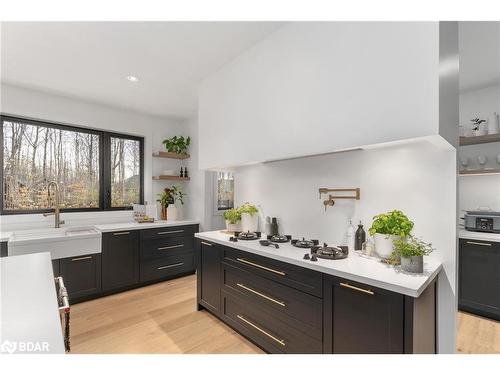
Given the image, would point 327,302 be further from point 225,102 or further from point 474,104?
point 474,104

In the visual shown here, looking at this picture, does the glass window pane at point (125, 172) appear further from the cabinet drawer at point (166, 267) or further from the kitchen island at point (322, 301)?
the kitchen island at point (322, 301)

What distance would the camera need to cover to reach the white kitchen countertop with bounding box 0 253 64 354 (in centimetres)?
69

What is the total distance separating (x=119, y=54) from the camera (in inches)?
89.9

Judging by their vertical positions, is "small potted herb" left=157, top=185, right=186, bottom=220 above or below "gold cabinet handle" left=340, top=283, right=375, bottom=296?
above

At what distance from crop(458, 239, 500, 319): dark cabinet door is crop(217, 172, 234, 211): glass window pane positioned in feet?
10.9

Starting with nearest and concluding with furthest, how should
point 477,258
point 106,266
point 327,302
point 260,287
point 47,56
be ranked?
1. point 327,302
2. point 260,287
3. point 47,56
4. point 477,258
5. point 106,266

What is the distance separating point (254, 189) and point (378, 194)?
1.32 m

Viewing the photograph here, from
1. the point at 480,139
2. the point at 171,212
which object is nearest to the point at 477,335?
the point at 480,139

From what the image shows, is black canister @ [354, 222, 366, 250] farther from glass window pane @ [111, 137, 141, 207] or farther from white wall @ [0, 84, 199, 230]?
glass window pane @ [111, 137, 141, 207]

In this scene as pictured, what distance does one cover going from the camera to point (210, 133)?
2777 millimetres

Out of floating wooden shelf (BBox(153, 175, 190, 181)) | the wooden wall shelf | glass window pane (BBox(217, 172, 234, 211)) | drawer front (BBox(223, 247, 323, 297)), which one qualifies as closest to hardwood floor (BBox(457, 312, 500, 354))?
drawer front (BBox(223, 247, 323, 297))

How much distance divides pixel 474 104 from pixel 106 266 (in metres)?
5.03

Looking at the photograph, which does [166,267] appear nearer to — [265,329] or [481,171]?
[265,329]
